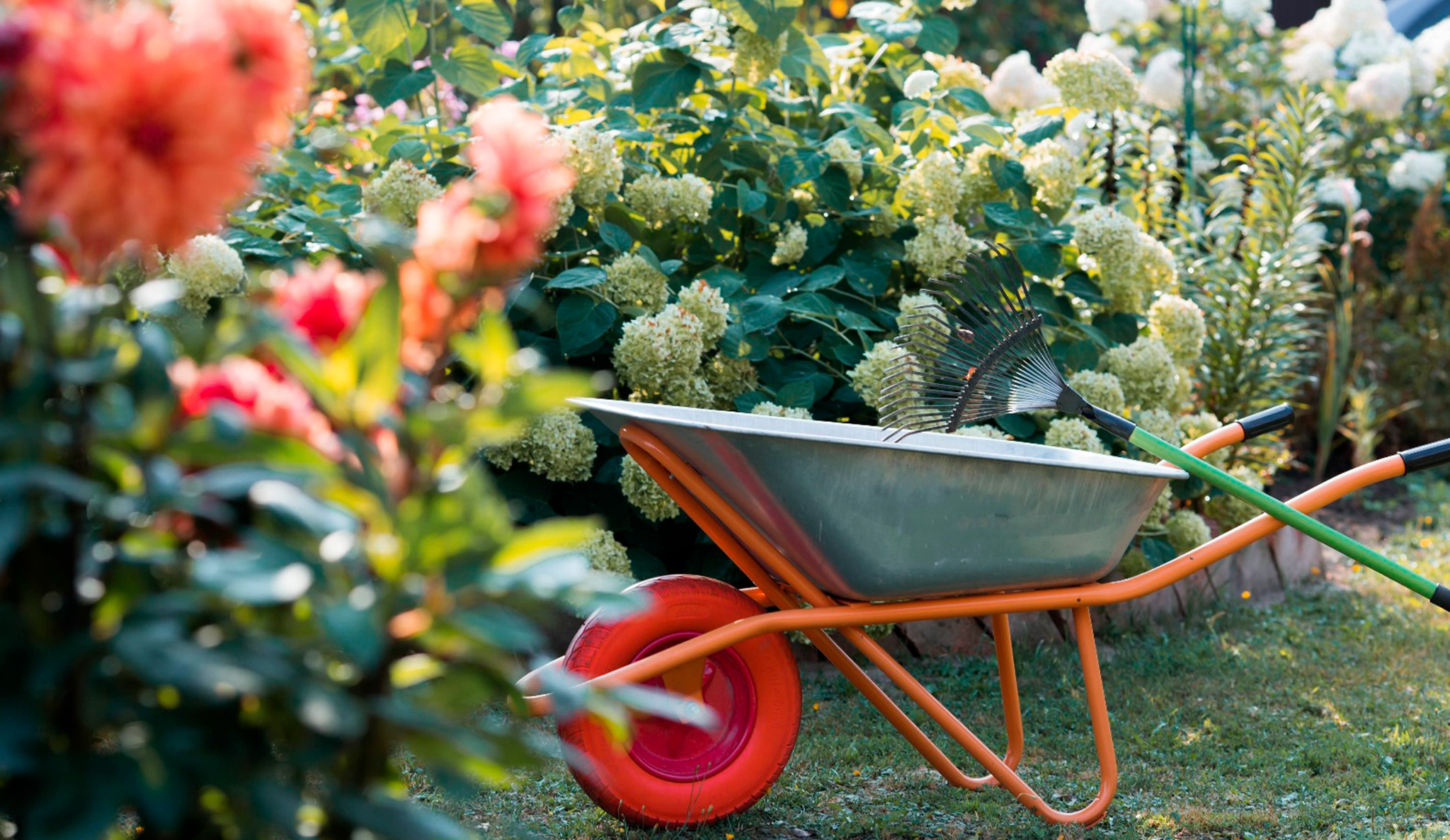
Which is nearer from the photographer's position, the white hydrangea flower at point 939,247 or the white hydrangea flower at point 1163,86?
the white hydrangea flower at point 939,247

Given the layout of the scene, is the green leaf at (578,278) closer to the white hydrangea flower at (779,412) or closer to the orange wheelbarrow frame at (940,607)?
the white hydrangea flower at (779,412)

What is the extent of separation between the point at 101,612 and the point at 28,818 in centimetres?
11

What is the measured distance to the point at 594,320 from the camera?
8.64ft

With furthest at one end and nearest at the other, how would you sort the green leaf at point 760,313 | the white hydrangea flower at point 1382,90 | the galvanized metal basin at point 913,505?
the white hydrangea flower at point 1382,90 → the green leaf at point 760,313 → the galvanized metal basin at point 913,505

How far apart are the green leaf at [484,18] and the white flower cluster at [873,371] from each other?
112cm

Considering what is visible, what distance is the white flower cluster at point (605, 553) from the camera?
248cm

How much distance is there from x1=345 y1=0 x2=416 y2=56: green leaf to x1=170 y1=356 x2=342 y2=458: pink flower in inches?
89.1

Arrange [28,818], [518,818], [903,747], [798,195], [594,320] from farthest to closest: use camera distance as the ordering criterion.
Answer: [798,195] → [594,320] → [903,747] → [518,818] → [28,818]

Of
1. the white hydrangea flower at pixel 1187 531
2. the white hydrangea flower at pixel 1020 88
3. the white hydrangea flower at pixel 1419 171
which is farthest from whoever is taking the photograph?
the white hydrangea flower at pixel 1419 171

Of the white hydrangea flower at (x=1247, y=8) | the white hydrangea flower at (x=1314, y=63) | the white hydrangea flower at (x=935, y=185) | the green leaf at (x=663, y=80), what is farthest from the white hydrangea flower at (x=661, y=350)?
the white hydrangea flower at (x=1247, y=8)

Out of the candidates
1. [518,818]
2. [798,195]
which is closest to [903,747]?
[518,818]

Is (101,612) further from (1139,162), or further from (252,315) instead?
(1139,162)

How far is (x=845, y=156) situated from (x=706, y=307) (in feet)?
1.98

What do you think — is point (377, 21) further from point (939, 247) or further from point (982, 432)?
point (982, 432)
